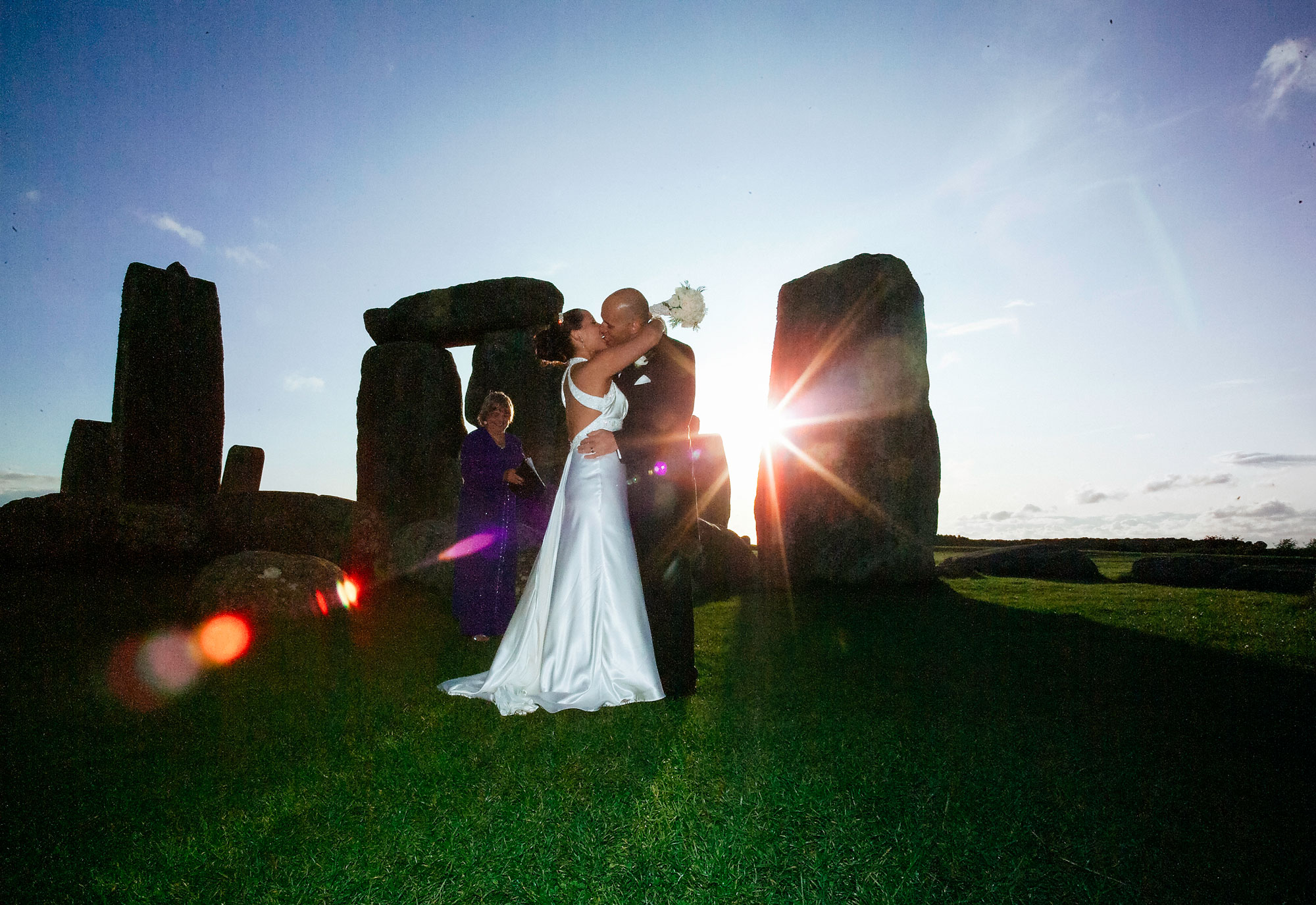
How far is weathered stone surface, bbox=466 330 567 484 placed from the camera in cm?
1332

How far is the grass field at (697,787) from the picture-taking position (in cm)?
187

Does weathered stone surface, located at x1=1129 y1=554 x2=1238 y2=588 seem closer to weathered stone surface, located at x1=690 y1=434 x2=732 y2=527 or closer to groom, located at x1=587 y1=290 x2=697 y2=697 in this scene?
weathered stone surface, located at x1=690 y1=434 x2=732 y2=527

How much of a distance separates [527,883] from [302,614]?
16.9ft

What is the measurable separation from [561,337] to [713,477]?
11.6 meters

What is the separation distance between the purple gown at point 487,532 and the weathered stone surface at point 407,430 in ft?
24.5

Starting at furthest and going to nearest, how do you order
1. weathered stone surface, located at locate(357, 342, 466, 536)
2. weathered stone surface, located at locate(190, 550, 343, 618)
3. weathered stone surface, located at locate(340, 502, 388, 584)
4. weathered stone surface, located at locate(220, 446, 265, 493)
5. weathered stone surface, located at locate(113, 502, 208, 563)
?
weathered stone surface, located at locate(220, 446, 265, 493) → weathered stone surface, located at locate(357, 342, 466, 536) → weathered stone surface, located at locate(340, 502, 388, 584) → weathered stone surface, located at locate(113, 502, 208, 563) → weathered stone surface, located at locate(190, 550, 343, 618)

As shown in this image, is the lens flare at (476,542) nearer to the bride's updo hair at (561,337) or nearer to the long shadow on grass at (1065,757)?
the long shadow on grass at (1065,757)

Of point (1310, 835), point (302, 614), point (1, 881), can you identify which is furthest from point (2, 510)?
point (1310, 835)

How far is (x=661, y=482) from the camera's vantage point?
3.83m

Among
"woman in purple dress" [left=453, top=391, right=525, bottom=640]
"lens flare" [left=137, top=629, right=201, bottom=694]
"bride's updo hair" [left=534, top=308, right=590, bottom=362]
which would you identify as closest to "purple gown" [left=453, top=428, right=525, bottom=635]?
"woman in purple dress" [left=453, top=391, right=525, bottom=640]

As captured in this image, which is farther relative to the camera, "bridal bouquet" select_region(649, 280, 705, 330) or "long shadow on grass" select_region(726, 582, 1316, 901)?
"bridal bouquet" select_region(649, 280, 705, 330)

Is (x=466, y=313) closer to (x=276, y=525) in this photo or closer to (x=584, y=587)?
(x=276, y=525)

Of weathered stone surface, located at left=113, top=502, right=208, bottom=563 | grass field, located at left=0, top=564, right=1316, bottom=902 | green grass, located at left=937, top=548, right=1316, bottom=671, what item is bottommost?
grass field, located at left=0, top=564, right=1316, bottom=902

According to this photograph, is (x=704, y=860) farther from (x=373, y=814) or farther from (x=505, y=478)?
(x=505, y=478)
